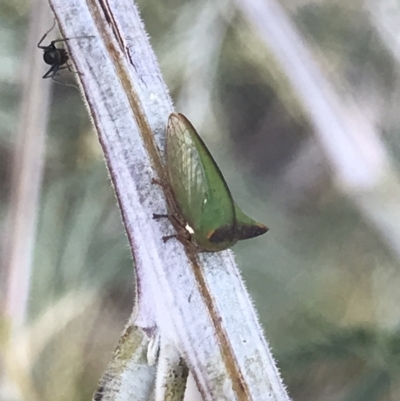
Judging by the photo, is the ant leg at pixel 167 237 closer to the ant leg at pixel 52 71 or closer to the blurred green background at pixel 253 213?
the blurred green background at pixel 253 213

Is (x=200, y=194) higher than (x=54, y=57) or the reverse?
the reverse

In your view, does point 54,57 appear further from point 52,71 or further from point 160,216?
point 160,216

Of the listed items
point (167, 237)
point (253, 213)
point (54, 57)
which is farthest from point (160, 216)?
point (54, 57)

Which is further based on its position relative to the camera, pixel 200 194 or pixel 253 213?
pixel 253 213

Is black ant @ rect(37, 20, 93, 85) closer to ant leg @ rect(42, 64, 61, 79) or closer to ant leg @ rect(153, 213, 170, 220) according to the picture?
ant leg @ rect(42, 64, 61, 79)

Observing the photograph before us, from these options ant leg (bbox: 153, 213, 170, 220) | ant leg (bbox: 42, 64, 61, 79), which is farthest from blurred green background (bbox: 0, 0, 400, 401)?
ant leg (bbox: 153, 213, 170, 220)

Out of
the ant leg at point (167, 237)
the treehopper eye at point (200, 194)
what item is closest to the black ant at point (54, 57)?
the treehopper eye at point (200, 194)

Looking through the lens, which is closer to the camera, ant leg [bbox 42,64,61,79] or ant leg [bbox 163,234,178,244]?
ant leg [bbox 163,234,178,244]
